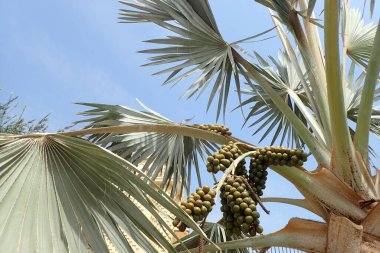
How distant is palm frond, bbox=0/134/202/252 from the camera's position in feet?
6.75

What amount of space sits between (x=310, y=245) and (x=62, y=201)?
1408 millimetres

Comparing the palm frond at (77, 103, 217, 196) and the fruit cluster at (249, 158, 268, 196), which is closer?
the fruit cluster at (249, 158, 268, 196)

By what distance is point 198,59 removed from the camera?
4.16 meters

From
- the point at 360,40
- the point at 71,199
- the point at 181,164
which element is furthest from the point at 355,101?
the point at 71,199

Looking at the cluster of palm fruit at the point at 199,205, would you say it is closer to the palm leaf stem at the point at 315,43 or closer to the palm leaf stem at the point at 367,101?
the palm leaf stem at the point at 367,101

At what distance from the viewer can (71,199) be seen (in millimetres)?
2344

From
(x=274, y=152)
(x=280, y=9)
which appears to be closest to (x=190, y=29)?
(x=280, y=9)

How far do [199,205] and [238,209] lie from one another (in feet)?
0.78

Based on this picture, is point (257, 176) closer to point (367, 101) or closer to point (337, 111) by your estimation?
point (337, 111)

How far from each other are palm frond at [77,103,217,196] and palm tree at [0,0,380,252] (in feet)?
0.03

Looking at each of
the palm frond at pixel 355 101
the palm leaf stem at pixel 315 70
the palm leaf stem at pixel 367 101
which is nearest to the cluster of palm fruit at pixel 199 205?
the palm leaf stem at pixel 367 101

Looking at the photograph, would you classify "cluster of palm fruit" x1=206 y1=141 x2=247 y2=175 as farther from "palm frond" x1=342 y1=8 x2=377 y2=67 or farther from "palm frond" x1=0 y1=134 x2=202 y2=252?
"palm frond" x1=342 y1=8 x2=377 y2=67

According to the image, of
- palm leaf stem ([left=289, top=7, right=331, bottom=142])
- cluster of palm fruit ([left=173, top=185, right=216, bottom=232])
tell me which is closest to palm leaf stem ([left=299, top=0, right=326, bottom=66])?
palm leaf stem ([left=289, top=7, right=331, bottom=142])

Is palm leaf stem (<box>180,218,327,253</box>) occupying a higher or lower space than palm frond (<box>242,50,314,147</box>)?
lower
